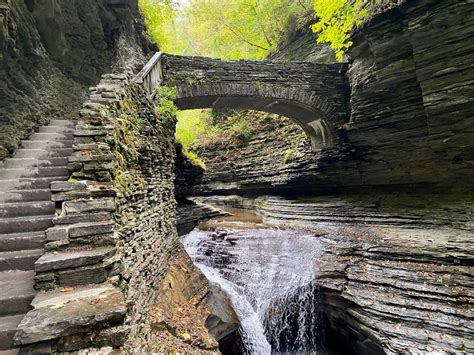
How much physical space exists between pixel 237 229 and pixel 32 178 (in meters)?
7.00

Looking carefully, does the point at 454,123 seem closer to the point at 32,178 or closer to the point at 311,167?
the point at 311,167

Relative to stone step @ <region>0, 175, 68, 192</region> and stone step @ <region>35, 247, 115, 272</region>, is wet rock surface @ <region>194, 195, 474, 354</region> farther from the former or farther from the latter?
stone step @ <region>0, 175, 68, 192</region>

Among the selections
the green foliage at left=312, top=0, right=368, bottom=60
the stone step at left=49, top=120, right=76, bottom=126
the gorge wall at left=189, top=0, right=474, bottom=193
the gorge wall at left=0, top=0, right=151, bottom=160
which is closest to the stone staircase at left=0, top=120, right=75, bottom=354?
the gorge wall at left=0, top=0, right=151, bottom=160

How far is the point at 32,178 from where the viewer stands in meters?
4.07

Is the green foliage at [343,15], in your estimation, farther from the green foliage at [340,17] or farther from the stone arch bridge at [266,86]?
the stone arch bridge at [266,86]

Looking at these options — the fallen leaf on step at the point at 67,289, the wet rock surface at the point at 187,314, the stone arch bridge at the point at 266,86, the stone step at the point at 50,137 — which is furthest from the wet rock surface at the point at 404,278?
the stone step at the point at 50,137

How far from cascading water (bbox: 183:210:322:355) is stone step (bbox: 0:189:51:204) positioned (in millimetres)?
4594

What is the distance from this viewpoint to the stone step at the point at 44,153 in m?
4.75

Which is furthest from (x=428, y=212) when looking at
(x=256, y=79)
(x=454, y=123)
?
(x=256, y=79)

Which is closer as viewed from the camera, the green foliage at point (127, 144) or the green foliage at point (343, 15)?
the green foliage at point (127, 144)

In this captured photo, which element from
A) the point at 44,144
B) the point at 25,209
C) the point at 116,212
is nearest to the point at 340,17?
the point at 116,212

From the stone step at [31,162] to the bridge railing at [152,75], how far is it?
252 cm

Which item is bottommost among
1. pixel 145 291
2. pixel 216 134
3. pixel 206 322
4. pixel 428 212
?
pixel 206 322

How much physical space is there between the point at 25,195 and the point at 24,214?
41cm
